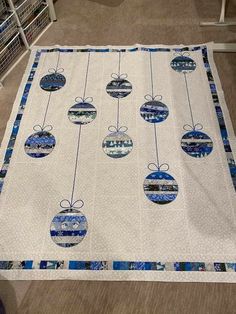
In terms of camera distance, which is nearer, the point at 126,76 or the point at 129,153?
the point at 129,153

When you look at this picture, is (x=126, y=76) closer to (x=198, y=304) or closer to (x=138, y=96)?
(x=138, y=96)

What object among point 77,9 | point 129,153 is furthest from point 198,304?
point 77,9

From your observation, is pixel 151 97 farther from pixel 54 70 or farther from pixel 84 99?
pixel 54 70

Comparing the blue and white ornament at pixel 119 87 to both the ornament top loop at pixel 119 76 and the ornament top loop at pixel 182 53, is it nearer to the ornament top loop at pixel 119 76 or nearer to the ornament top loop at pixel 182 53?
the ornament top loop at pixel 119 76

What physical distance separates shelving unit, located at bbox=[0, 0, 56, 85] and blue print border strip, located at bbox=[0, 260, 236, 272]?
1.19 meters

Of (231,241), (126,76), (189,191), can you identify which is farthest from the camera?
(126,76)

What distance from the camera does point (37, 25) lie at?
2.21 meters

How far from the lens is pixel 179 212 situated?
1.40m

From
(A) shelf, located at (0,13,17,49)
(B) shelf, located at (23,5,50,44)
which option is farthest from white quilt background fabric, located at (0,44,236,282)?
(B) shelf, located at (23,5,50,44)

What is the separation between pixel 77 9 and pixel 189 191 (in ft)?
5.73

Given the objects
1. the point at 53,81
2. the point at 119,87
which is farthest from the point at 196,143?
the point at 53,81

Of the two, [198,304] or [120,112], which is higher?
[120,112]

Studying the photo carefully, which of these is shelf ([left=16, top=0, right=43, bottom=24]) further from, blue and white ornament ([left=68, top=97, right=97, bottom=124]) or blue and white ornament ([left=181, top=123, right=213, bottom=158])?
blue and white ornament ([left=181, top=123, right=213, bottom=158])

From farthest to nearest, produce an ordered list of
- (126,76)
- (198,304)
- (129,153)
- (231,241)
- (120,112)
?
(126,76)
(120,112)
(129,153)
(231,241)
(198,304)
